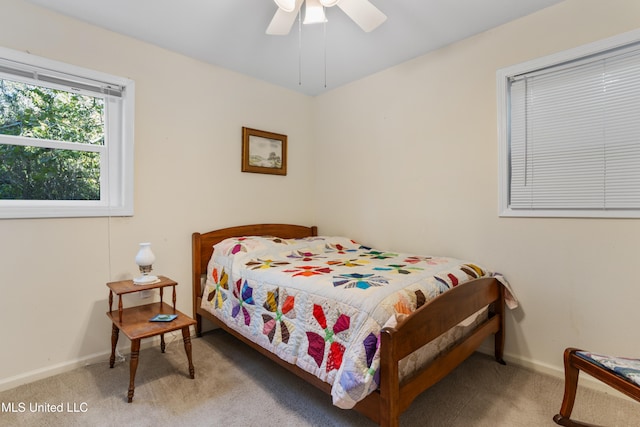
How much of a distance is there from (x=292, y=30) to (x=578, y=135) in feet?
6.79

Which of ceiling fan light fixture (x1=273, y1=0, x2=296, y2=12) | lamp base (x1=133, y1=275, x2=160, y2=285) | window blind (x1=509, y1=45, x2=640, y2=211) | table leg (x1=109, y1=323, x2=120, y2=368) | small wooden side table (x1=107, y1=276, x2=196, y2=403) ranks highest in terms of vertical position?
ceiling fan light fixture (x1=273, y1=0, x2=296, y2=12)

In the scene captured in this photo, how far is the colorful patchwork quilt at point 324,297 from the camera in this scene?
1403 millimetres

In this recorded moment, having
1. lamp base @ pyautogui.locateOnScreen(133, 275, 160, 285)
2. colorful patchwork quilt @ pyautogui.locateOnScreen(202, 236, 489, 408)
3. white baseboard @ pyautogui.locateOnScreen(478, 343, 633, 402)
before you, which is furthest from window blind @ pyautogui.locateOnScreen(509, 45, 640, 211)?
lamp base @ pyautogui.locateOnScreen(133, 275, 160, 285)

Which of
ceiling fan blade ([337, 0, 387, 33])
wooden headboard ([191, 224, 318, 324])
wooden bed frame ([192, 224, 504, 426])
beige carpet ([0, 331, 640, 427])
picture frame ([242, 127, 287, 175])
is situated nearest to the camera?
wooden bed frame ([192, 224, 504, 426])

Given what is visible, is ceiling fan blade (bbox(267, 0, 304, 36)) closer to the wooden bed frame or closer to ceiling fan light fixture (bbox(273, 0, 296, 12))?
ceiling fan light fixture (bbox(273, 0, 296, 12))

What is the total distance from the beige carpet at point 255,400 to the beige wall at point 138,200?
0.29 meters

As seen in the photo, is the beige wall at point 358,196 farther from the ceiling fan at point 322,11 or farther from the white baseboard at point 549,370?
the ceiling fan at point 322,11

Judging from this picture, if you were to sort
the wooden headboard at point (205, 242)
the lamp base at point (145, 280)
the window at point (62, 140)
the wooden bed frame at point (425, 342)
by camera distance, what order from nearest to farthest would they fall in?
1. the wooden bed frame at point (425, 342)
2. the window at point (62, 140)
3. the lamp base at point (145, 280)
4. the wooden headboard at point (205, 242)

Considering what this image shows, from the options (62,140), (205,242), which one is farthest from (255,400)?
(62,140)

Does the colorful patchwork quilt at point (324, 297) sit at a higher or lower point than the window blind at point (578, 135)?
lower

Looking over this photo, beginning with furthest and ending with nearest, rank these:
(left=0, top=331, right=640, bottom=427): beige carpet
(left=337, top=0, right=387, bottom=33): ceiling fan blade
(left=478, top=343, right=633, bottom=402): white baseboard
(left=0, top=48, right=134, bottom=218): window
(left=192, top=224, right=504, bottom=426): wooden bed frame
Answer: (left=0, top=48, right=134, bottom=218): window → (left=478, top=343, right=633, bottom=402): white baseboard → (left=337, top=0, right=387, bottom=33): ceiling fan blade → (left=0, top=331, right=640, bottom=427): beige carpet → (left=192, top=224, right=504, bottom=426): wooden bed frame

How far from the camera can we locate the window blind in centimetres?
187

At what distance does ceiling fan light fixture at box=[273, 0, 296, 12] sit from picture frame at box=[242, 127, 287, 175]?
1489 mm

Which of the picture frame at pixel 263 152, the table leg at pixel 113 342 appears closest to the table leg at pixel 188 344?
the table leg at pixel 113 342
